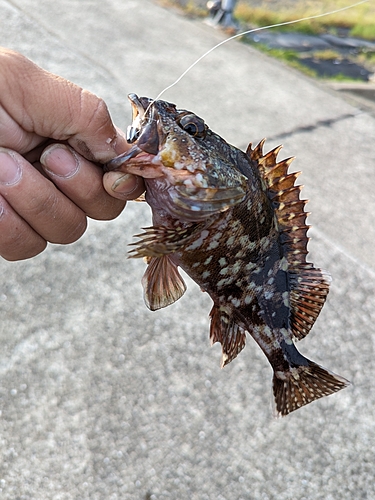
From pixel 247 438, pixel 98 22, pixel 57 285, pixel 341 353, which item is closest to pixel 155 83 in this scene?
pixel 98 22

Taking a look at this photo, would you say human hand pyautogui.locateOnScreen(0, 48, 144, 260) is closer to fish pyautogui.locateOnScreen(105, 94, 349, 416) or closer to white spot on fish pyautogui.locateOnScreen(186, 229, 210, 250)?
fish pyautogui.locateOnScreen(105, 94, 349, 416)

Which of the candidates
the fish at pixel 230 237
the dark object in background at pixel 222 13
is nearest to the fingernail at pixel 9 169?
the fish at pixel 230 237

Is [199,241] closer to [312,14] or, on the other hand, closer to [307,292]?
[307,292]

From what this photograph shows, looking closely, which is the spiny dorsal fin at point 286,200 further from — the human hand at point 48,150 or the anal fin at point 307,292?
the human hand at point 48,150

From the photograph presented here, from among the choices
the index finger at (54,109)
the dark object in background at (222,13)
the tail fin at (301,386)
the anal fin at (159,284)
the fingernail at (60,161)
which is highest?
the index finger at (54,109)

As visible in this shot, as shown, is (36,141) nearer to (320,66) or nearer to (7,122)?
(7,122)

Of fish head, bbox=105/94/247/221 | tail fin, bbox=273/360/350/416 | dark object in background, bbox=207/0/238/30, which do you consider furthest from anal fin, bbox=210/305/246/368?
dark object in background, bbox=207/0/238/30
